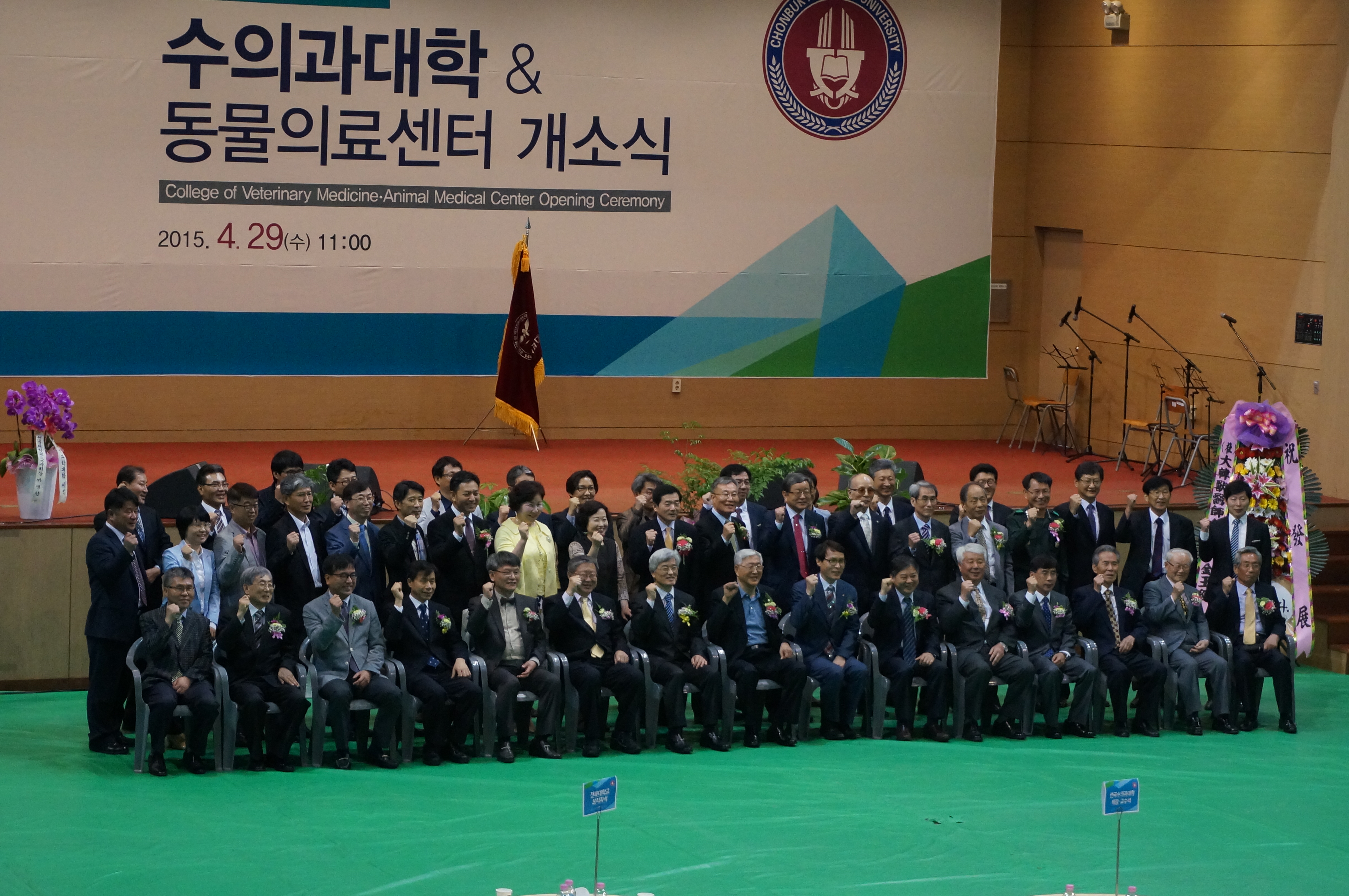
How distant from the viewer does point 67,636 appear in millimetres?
9133

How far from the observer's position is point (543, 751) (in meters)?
8.02

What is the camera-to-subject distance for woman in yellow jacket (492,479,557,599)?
8461 mm

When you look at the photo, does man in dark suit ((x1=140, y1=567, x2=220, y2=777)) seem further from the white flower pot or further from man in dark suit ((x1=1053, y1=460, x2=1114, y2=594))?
man in dark suit ((x1=1053, y1=460, x2=1114, y2=594))

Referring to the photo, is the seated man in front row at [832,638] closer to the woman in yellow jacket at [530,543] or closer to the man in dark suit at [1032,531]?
the man in dark suit at [1032,531]

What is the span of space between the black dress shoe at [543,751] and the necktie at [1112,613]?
3.00 metres

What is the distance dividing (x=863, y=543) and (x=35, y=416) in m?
4.50

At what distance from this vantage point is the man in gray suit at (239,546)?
792 cm

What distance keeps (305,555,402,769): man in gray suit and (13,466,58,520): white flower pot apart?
2.21 meters

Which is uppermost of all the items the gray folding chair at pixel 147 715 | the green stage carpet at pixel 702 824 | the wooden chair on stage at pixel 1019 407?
the wooden chair on stage at pixel 1019 407

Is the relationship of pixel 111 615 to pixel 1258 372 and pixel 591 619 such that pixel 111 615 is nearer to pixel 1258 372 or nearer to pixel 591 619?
pixel 591 619

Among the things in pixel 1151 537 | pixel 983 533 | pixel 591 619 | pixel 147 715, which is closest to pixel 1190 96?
pixel 1151 537

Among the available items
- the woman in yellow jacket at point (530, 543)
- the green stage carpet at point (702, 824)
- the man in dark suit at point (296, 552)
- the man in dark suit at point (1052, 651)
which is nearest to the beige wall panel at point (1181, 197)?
the man in dark suit at point (1052, 651)

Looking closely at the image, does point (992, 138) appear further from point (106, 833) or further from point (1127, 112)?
point (106, 833)

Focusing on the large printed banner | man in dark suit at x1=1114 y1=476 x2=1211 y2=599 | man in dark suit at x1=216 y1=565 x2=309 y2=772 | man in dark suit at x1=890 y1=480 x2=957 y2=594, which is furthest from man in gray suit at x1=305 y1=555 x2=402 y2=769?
the large printed banner
